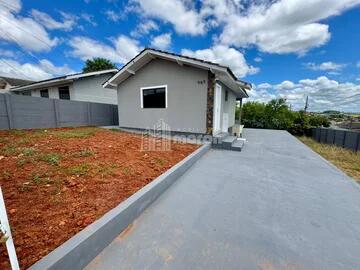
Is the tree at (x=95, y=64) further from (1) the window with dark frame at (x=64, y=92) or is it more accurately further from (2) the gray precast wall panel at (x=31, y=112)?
Answer: (2) the gray precast wall panel at (x=31, y=112)

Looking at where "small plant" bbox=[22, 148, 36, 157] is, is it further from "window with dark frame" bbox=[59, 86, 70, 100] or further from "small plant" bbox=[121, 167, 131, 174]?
"window with dark frame" bbox=[59, 86, 70, 100]

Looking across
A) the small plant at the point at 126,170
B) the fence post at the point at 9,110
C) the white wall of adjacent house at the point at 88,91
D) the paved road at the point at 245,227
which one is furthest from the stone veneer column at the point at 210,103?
the white wall of adjacent house at the point at 88,91

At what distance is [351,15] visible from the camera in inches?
261

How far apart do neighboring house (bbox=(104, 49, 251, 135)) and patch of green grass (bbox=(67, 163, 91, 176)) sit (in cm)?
485

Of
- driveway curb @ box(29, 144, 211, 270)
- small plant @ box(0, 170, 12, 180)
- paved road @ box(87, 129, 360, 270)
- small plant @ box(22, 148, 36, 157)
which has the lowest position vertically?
paved road @ box(87, 129, 360, 270)

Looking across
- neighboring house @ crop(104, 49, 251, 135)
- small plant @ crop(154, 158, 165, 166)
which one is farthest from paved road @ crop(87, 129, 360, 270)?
neighboring house @ crop(104, 49, 251, 135)

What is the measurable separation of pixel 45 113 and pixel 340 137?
16.1m

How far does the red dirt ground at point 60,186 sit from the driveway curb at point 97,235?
0.15 m

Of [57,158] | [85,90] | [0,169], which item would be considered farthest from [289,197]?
[85,90]

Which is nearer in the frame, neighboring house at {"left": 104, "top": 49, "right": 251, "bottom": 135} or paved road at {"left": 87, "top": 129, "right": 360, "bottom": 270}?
paved road at {"left": 87, "top": 129, "right": 360, "bottom": 270}

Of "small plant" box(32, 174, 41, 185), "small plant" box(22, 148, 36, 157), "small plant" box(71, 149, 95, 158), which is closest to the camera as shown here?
"small plant" box(32, 174, 41, 185)

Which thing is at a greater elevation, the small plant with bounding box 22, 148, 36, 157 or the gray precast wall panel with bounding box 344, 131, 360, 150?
the small plant with bounding box 22, 148, 36, 157

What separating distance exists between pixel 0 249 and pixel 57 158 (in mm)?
2501

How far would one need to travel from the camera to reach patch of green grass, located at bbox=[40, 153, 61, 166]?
3.40 m
